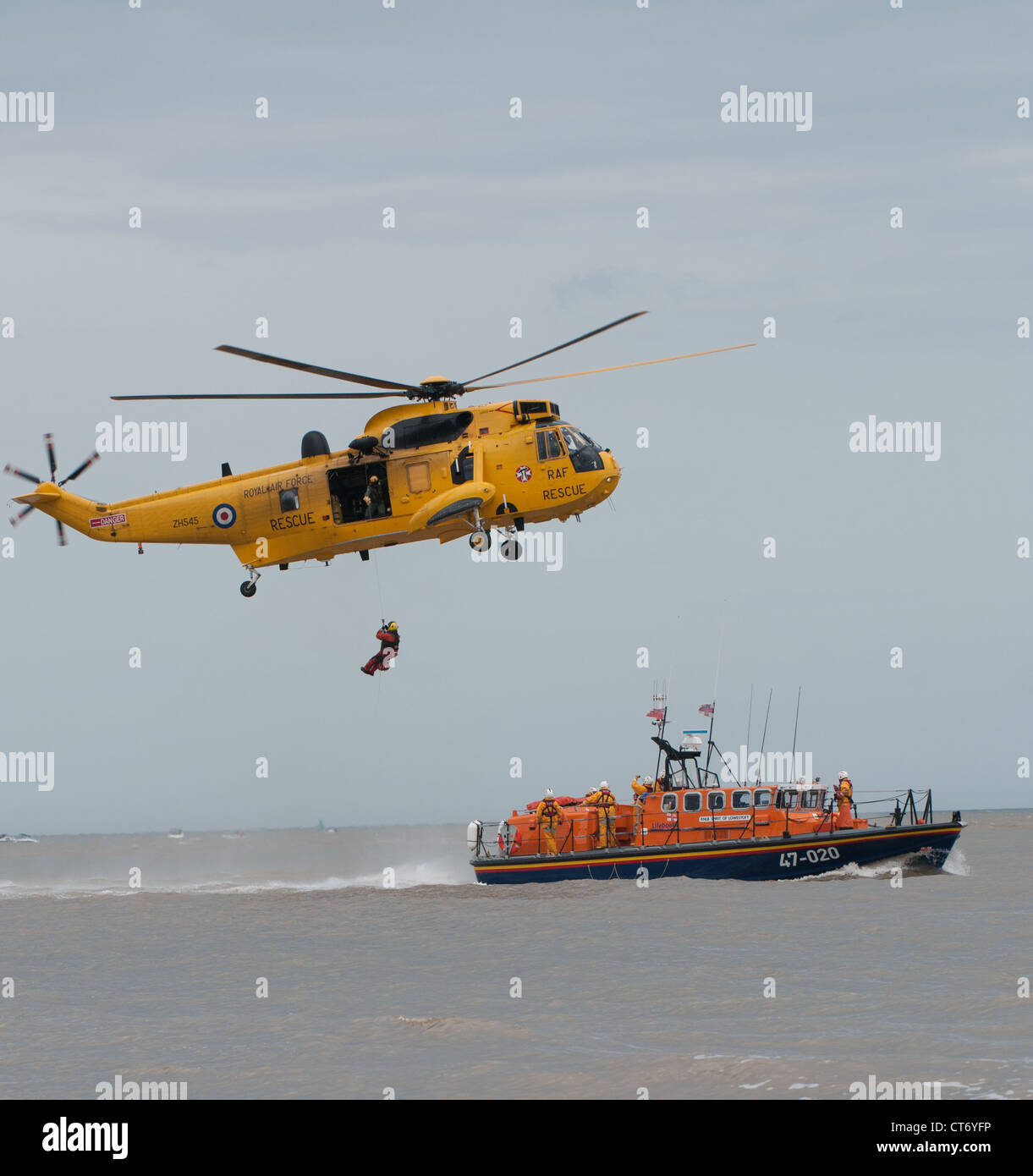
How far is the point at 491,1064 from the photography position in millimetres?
18500

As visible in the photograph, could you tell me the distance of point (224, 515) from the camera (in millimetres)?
Result: 25656

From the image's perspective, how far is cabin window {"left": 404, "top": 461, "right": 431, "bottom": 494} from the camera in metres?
24.7

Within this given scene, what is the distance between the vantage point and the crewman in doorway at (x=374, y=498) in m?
24.8

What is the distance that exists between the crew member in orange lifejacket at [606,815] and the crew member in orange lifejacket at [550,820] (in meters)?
0.94

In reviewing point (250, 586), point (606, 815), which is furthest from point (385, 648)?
point (606, 815)

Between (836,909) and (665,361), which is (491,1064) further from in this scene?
(836,909)

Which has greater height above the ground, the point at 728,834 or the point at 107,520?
the point at 107,520

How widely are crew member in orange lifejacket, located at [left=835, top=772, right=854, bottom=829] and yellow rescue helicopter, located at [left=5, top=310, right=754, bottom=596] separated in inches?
614

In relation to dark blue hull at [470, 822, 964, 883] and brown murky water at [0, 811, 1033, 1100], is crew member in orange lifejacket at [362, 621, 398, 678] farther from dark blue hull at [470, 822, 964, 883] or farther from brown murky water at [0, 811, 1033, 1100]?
dark blue hull at [470, 822, 964, 883]

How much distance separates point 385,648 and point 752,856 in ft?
45.9
